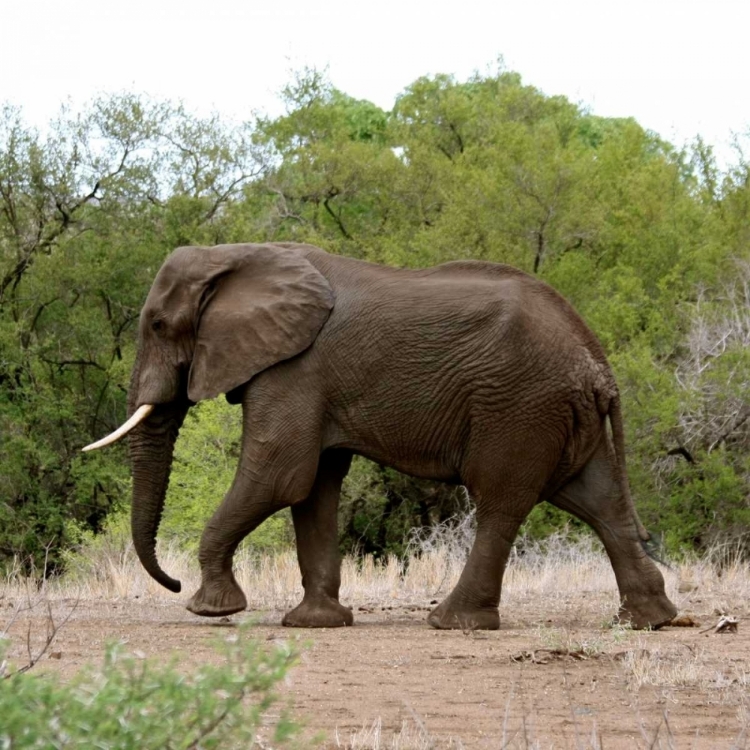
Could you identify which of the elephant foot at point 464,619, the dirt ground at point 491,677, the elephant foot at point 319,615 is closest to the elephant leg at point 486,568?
the elephant foot at point 464,619

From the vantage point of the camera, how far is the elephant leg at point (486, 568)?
9805 millimetres

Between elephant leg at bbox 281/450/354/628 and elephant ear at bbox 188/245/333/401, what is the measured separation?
0.90 metres

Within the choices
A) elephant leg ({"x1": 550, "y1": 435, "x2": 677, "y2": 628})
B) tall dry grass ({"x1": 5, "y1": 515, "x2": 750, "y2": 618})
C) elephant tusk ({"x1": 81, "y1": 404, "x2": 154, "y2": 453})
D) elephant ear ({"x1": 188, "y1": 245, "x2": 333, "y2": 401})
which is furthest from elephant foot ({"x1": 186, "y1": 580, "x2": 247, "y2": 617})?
elephant leg ({"x1": 550, "y1": 435, "x2": 677, "y2": 628})

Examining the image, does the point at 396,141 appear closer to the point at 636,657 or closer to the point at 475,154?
the point at 475,154

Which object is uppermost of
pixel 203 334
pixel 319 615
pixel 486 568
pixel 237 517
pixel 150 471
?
pixel 203 334

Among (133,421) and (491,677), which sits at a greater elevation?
(133,421)

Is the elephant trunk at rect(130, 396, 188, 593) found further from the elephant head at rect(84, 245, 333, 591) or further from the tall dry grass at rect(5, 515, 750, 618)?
the tall dry grass at rect(5, 515, 750, 618)

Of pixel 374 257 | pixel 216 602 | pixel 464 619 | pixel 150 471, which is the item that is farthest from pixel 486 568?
pixel 374 257

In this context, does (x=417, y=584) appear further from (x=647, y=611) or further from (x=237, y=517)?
(x=237, y=517)

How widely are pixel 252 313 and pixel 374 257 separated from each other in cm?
1694

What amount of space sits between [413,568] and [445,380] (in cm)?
439

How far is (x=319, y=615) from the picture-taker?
10.0 m

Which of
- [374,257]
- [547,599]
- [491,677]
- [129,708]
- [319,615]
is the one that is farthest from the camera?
[374,257]

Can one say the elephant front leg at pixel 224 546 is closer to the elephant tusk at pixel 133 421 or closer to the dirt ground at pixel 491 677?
the dirt ground at pixel 491 677
